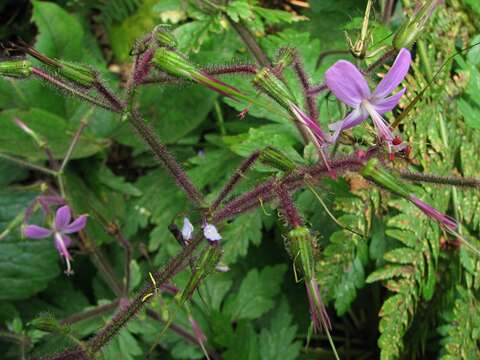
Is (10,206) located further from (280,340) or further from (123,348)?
(280,340)

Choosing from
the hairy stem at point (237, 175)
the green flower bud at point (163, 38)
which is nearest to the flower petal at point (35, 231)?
the hairy stem at point (237, 175)

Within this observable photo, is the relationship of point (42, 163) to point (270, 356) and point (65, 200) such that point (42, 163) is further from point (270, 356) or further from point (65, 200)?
point (270, 356)

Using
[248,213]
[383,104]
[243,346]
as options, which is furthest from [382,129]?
[243,346]

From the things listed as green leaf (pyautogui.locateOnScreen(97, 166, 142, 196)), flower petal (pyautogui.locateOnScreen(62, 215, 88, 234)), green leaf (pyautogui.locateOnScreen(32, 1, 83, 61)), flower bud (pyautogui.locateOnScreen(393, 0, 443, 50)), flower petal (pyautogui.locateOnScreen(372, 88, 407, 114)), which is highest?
green leaf (pyautogui.locateOnScreen(32, 1, 83, 61))

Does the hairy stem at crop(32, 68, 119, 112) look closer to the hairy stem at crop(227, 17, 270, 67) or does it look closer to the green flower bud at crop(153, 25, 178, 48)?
the green flower bud at crop(153, 25, 178, 48)

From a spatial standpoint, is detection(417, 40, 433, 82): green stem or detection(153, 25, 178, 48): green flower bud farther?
detection(417, 40, 433, 82): green stem

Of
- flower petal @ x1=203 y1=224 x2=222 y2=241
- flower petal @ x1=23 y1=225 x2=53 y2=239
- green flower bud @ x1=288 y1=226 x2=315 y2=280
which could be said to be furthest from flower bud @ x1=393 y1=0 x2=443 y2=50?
flower petal @ x1=23 y1=225 x2=53 y2=239

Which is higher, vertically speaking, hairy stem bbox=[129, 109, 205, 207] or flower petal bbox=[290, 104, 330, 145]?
flower petal bbox=[290, 104, 330, 145]
